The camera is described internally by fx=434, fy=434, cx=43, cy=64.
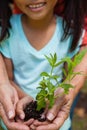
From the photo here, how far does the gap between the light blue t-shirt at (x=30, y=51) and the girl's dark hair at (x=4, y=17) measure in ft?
0.14

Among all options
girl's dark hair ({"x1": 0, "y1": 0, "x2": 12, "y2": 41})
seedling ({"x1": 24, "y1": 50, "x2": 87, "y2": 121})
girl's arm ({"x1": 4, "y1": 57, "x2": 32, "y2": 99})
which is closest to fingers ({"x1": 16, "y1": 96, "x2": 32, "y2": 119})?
seedling ({"x1": 24, "y1": 50, "x2": 87, "y2": 121})

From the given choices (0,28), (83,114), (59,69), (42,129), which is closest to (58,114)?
(42,129)

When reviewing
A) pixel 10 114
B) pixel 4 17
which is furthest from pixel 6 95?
pixel 4 17

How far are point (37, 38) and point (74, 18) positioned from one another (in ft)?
0.82

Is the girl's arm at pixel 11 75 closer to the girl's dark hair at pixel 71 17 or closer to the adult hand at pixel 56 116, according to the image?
the girl's dark hair at pixel 71 17

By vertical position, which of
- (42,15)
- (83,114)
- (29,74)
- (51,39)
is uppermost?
(42,15)

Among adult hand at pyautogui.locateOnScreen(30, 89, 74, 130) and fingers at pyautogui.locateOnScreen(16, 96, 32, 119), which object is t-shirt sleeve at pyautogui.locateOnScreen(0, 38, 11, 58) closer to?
fingers at pyautogui.locateOnScreen(16, 96, 32, 119)

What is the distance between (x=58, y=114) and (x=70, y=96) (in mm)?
204

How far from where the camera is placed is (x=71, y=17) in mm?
2578

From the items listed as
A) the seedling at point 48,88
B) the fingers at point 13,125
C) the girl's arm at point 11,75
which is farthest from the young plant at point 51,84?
the girl's arm at point 11,75

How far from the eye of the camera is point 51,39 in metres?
2.60

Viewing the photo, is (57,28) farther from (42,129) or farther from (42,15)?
(42,129)

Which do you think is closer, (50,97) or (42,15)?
(50,97)

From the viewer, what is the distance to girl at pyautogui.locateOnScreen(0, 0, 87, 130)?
2.56 metres
